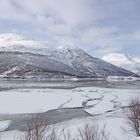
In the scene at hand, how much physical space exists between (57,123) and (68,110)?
8.63 m

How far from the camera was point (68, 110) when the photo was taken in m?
36.0

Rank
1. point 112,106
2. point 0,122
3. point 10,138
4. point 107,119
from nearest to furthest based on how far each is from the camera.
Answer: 1. point 10,138
2. point 0,122
3. point 107,119
4. point 112,106

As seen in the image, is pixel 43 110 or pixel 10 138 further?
pixel 43 110

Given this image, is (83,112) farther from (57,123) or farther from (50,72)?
(50,72)

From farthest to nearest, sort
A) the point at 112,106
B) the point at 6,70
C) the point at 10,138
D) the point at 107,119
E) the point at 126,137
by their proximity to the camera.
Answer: the point at 6,70
the point at 112,106
the point at 107,119
the point at 126,137
the point at 10,138

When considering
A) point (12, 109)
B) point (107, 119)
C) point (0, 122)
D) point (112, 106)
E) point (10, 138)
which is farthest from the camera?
point (112, 106)

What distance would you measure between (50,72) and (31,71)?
11.6 m

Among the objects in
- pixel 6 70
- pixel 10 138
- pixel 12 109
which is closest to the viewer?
pixel 10 138

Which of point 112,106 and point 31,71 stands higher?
point 31,71

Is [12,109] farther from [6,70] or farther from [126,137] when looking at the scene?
[6,70]

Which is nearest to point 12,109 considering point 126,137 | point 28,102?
point 28,102

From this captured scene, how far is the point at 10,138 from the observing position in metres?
21.1

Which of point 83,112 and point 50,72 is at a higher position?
point 50,72

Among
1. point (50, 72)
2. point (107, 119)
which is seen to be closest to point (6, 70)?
point (50, 72)
